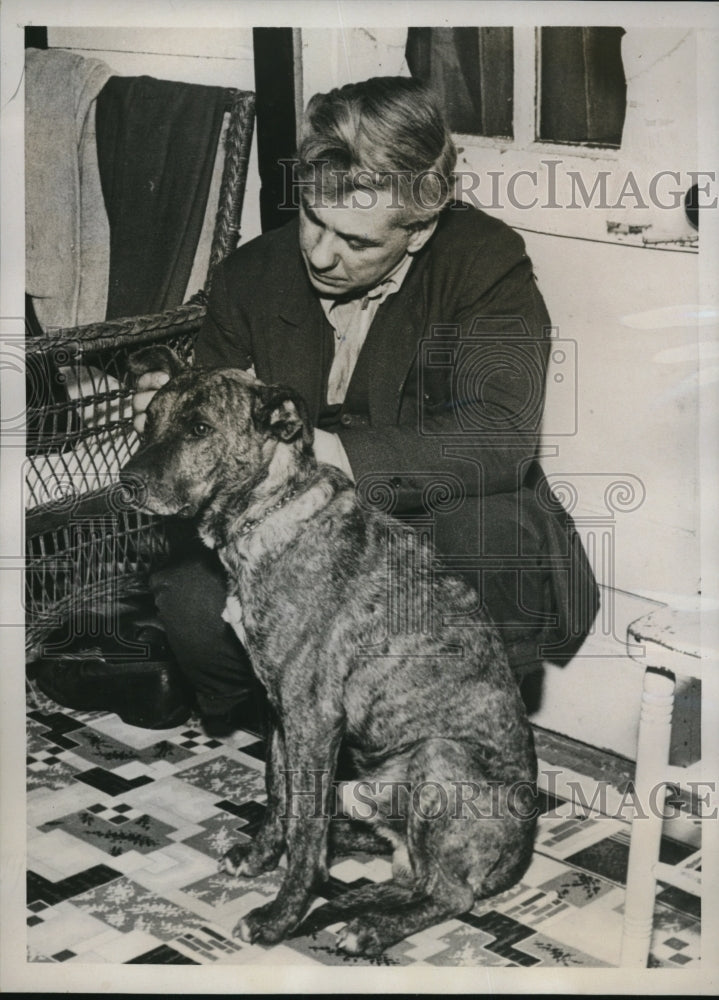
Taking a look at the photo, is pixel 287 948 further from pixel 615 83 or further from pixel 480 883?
pixel 615 83

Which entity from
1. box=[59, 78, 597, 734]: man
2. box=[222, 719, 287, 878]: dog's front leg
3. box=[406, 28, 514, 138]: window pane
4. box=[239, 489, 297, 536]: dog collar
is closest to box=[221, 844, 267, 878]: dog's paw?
box=[222, 719, 287, 878]: dog's front leg

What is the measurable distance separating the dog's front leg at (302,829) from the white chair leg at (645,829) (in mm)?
507

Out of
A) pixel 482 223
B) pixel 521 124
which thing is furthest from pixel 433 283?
pixel 521 124

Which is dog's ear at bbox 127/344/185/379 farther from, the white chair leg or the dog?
the white chair leg

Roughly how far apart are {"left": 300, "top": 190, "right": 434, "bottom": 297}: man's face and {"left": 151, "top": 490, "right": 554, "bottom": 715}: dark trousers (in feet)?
1.39

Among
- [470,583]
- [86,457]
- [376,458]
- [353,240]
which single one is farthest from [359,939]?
[353,240]

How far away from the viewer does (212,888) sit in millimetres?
2270

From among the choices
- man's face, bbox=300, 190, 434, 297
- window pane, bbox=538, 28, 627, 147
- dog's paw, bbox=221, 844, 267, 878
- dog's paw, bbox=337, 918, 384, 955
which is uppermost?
window pane, bbox=538, 28, 627, 147

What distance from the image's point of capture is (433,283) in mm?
2199

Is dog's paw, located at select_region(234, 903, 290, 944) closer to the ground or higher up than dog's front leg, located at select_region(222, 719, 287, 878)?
closer to the ground

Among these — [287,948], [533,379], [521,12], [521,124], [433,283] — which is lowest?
[287,948]

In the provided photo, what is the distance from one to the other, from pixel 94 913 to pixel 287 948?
344 mm

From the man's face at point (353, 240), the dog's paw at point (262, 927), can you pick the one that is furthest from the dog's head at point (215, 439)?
the dog's paw at point (262, 927)

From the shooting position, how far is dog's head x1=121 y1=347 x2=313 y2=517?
2115 millimetres
